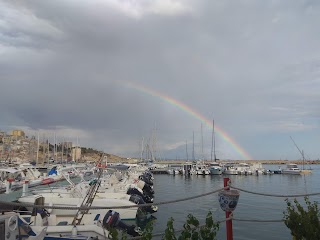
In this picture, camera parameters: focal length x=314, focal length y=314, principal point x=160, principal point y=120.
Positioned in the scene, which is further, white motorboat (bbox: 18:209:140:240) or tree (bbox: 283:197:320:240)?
white motorboat (bbox: 18:209:140:240)

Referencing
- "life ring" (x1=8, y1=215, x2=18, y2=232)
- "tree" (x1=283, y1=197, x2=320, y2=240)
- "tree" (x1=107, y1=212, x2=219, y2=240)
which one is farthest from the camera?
"tree" (x1=283, y1=197, x2=320, y2=240)

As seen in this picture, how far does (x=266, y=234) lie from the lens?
68.6 feet

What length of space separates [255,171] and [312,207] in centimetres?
9826

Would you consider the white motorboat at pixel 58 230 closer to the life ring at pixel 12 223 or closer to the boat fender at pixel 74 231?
the boat fender at pixel 74 231

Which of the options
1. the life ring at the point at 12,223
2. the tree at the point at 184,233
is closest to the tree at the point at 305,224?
the tree at the point at 184,233

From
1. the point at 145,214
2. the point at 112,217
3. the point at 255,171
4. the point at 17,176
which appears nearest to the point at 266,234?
the point at 145,214

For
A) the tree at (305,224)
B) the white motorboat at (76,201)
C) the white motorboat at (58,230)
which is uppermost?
the tree at (305,224)

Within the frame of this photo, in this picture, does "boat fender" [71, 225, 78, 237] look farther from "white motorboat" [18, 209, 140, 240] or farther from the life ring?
the life ring

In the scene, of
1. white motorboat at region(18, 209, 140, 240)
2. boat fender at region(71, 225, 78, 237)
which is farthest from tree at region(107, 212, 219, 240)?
boat fender at region(71, 225, 78, 237)

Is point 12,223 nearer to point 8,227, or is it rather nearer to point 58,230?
point 8,227

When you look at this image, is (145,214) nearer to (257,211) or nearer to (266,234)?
(266,234)

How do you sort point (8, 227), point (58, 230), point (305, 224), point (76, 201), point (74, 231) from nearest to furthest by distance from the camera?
point (8, 227) < point (305, 224) < point (74, 231) < point (58, 230) < point (76, 201)

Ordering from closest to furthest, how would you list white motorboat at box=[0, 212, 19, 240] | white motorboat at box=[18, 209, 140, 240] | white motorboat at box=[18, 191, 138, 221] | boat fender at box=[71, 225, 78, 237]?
white motorboat at box=[0, 212, 19, 240] → white motorboat at box=[18, 209, 140, 240] → boat fender at box=[71, 225, 78, 237] → white motorboat at box=[18, 191, 138, 221]

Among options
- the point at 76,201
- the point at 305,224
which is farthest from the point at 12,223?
the point at 76,201
